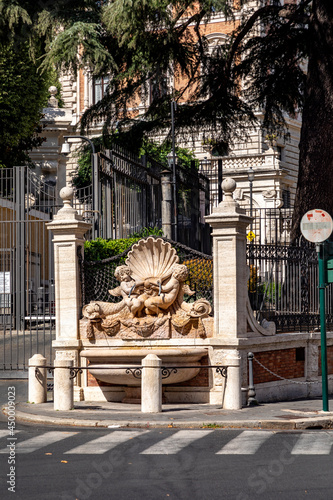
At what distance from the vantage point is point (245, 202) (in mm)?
45719

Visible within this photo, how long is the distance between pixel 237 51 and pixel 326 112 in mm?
3491

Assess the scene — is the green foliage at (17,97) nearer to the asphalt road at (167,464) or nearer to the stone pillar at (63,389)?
the stone pillar at (63,389)

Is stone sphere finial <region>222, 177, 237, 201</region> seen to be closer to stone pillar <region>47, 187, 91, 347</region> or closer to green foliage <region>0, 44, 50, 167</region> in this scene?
stone pillar <region>47, 187, 91, 347</region>

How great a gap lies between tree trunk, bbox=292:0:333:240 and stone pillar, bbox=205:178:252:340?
6.05 m

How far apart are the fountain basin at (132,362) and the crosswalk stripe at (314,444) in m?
3.11

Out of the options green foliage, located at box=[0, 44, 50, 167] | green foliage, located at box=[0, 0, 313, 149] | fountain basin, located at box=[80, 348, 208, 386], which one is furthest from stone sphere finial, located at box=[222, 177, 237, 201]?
green foliage, located at box=[0, 44, 50, 167]

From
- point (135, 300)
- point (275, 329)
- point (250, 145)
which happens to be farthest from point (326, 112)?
point (250, 145)

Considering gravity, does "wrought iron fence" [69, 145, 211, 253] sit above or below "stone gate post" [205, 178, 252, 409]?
above

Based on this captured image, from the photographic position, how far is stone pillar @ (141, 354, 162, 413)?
1264 cm

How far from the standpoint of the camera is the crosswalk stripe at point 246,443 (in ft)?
31.1

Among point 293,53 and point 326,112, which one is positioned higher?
point 293,53

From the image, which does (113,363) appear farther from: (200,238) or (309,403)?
(200,238)

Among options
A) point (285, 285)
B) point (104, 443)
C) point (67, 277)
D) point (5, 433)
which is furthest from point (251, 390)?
point (5, 433)

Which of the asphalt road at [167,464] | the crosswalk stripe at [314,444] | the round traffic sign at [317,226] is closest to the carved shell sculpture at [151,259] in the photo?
the round traffic sign at [317,226]
